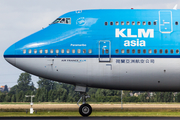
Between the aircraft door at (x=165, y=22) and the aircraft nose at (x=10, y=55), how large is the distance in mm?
12739

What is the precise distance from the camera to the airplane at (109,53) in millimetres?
24062

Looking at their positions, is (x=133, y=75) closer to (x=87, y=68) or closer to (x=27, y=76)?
(x=87, y=68)

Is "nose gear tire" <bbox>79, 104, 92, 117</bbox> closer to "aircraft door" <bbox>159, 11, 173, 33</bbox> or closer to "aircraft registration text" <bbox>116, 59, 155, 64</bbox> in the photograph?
"aircraft registration text" <bbox>116, 59, 155, 64</bbox>

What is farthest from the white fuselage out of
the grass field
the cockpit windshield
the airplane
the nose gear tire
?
the grass field

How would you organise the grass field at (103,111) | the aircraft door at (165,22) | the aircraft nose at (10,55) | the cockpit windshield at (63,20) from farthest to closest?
1. the grass field at (103,111)
2. the cockpit windshield at (63,20)
3. the aircraft door at (165,22)
4. the aircraft nose at (10,55)

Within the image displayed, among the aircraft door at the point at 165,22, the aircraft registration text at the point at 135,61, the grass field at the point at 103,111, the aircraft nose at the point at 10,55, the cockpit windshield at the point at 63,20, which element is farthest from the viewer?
the grass field at the point at 103,111

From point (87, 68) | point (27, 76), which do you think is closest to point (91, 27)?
point (87, 68)

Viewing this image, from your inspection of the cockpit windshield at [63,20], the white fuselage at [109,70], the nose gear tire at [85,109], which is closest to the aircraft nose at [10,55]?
the white fuselage at [109,70]

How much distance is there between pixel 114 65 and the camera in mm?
24047

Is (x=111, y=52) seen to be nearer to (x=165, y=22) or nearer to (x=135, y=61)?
(x=135, y=61)

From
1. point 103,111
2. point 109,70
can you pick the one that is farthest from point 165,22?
point 103,111

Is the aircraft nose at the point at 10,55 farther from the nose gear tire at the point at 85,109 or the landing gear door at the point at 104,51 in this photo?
the landing gear door at the point at 104,51

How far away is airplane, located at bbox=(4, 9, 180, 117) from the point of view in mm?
24062

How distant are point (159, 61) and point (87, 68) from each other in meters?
6.06
